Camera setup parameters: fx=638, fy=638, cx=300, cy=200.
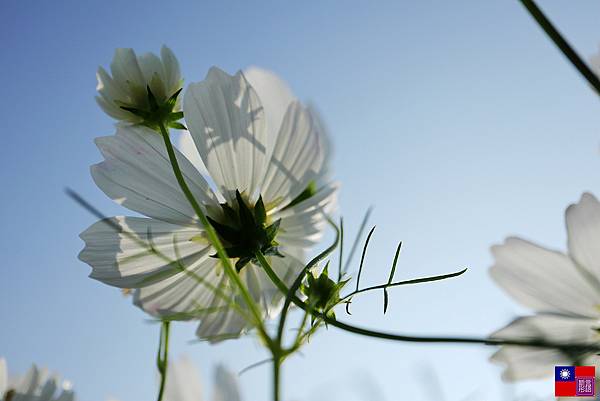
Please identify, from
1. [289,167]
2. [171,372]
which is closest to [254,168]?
[289,167]

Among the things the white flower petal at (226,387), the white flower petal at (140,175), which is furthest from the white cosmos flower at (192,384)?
the white flower petal at (140,175)

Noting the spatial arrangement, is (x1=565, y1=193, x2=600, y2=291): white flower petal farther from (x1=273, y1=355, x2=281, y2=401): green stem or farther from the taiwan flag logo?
(x1=273, y1=355, x2=281, y2=401): green stem

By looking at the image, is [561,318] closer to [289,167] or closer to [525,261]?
[525,261]

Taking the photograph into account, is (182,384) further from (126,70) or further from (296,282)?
(126,70)

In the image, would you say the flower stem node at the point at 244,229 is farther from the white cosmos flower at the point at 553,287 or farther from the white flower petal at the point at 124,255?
the white cosmos flower at the point at 553,287

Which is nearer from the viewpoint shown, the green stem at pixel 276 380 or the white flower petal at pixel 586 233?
the green stem at pixel 276 380

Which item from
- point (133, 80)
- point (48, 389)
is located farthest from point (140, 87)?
point (48, 389)
